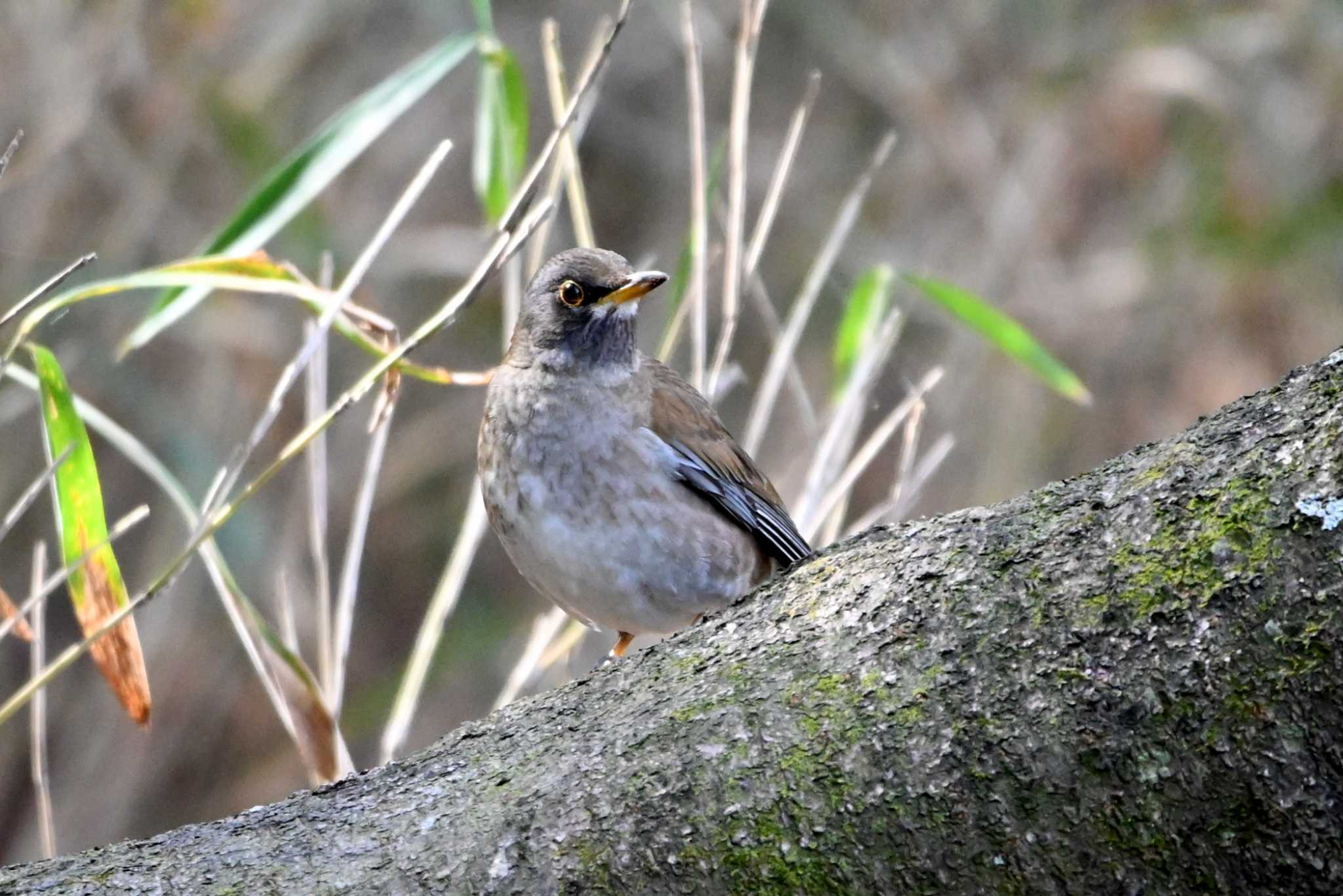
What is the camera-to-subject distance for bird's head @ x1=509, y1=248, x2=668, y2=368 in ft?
11.9

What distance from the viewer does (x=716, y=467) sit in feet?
11.9

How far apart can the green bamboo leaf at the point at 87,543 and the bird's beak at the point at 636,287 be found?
139 cm

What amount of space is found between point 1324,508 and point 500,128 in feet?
8.18

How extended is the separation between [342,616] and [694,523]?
0.87 meters

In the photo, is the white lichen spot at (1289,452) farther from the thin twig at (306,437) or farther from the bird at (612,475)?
the bird at (612,475)

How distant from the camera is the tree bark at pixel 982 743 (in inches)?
50.9

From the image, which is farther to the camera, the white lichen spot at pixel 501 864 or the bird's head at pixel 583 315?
the bird's head at pixel 583 315

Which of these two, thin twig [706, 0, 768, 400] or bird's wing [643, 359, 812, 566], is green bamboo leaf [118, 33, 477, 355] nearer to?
thin twig [706, 0, 768, 400]

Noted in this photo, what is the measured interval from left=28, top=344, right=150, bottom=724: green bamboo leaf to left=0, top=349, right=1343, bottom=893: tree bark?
91 centimetres

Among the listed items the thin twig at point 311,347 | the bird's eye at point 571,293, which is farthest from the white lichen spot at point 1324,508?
the bird's eye at point 571,293

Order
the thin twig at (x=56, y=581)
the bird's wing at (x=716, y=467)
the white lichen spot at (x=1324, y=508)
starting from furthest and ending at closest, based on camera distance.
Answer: the bird's wing at (x=716, y=467) → the thin twig at (x=56, y=581) → the white lichen spot at (x=1324, y=508)

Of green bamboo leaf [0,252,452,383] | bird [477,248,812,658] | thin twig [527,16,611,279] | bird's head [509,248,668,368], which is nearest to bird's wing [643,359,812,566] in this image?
bird [477,248,812,658]

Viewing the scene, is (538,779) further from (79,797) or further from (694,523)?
(79,797)

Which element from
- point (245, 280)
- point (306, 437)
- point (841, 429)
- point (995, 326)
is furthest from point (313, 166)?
point (995, 326)
